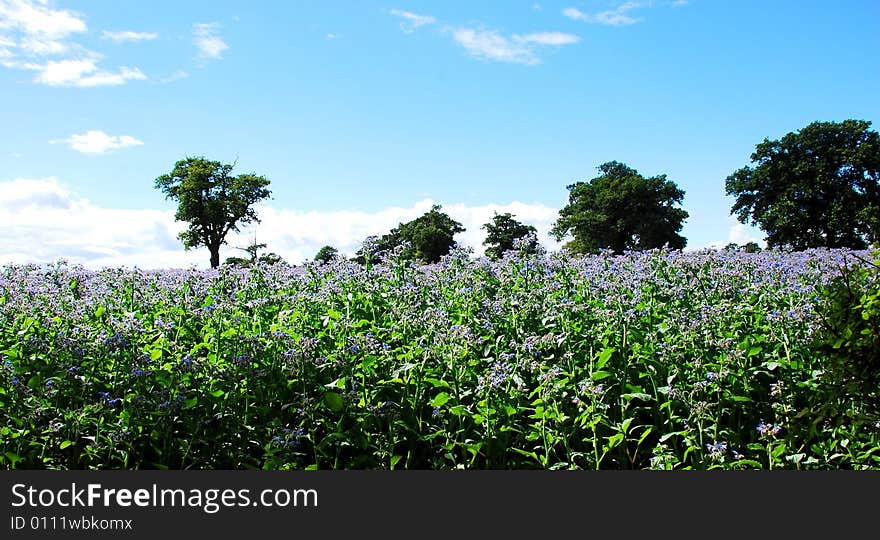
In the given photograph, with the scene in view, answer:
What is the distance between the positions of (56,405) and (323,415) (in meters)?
2.38

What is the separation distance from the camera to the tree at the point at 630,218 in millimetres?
55406

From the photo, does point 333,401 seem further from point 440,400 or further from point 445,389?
point 445,389

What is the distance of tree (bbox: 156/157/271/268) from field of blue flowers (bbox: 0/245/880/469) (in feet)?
168

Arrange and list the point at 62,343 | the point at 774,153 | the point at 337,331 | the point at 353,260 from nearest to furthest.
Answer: the point at 62,343 → the point at 337,331 → the point at 353,260 → the point at 774,153

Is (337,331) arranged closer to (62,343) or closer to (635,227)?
(62,343)

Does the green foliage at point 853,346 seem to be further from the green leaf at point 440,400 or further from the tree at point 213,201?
the tree at point 213,201

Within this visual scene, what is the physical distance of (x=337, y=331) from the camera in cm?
694

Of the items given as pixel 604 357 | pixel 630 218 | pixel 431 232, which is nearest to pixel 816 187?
pixel 630 218

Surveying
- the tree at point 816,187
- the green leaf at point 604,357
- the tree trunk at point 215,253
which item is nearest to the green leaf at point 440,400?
the green leaf at point 604,357

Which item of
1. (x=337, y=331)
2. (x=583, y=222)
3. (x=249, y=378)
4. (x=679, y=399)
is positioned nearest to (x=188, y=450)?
(x=249, y=378)

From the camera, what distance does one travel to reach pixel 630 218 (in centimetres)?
5566

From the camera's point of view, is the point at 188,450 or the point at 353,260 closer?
the point at 188,450

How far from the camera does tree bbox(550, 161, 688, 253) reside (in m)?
55.4

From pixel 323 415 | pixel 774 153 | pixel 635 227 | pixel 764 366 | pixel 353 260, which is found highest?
pixel 774 153
